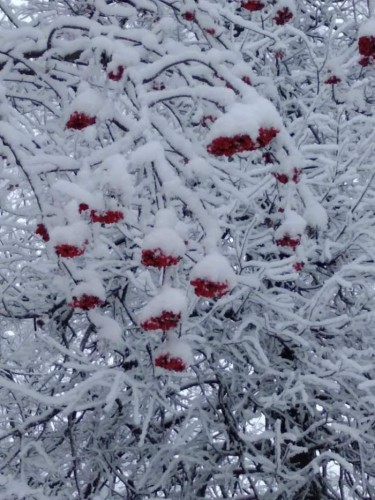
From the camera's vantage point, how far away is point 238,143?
1.79 m

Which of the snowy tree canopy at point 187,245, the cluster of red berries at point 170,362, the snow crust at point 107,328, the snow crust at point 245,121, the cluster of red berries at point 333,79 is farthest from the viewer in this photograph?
the cluster of red berries at point 333,79

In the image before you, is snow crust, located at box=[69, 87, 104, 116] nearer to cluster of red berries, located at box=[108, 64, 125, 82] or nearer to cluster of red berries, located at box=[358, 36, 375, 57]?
cluster of red berries, located at box=[108, 64, 125, 82]

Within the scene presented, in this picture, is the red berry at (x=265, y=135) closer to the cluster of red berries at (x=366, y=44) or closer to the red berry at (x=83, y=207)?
the red berry at (x=83, y=207)

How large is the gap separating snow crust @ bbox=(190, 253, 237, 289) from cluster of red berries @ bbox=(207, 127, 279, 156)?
0.96 feet

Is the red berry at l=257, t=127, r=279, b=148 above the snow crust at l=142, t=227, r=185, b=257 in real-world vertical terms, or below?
above

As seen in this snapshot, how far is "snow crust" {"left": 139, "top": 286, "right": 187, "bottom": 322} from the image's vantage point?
1.86m

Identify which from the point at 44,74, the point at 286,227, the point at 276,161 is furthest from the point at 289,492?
the point at 44,74

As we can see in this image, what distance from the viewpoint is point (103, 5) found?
2.65 meters

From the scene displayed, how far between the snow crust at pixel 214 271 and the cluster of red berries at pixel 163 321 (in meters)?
0.12

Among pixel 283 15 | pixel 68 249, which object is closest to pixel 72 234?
pixel 68 249

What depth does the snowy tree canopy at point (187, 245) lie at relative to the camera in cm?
199

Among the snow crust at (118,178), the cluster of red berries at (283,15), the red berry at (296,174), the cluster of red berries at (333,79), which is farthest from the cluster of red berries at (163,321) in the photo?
the cluster of red berries at (333,79)

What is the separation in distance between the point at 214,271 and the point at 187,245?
0.53m

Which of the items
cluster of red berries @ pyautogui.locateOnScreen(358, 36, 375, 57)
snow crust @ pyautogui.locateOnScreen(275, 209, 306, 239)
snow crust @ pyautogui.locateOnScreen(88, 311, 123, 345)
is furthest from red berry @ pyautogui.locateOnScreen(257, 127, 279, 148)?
cluster of red berries @ pyautogui.locateOnScreen(358, 36, 375, 57)
